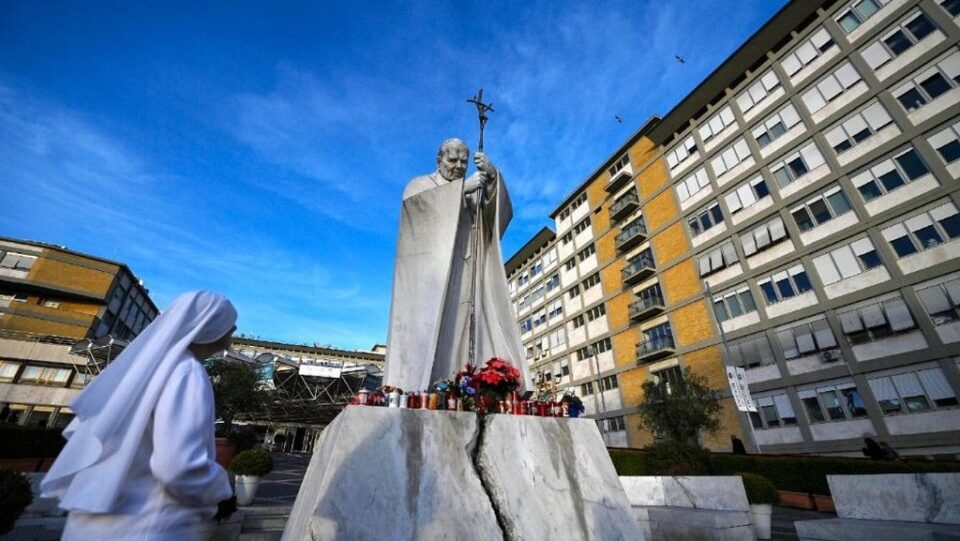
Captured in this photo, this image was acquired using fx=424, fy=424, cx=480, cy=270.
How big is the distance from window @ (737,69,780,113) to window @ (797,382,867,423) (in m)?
17.6

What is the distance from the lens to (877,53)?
22.0 meters

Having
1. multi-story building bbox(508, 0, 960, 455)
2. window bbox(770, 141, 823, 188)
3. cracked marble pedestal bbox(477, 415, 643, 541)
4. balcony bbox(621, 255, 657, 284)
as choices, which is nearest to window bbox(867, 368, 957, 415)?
multi-story building bbox(508, 0, 960, 455)

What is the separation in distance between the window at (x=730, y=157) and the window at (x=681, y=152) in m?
2.39

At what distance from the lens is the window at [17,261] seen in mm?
39375

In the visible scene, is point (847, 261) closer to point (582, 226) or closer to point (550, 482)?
point (582, 226)

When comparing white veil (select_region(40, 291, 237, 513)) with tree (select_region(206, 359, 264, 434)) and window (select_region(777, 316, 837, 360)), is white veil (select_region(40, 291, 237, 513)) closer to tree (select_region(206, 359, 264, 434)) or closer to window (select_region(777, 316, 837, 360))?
tree (select_region(206, 359, 264, 434))

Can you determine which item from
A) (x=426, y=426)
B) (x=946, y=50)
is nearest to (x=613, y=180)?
(x=946, y=50)

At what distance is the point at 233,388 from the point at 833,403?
31443mm

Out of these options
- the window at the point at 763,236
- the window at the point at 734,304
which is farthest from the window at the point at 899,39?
the window at the point at 734,304

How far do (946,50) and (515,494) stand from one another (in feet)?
95.6

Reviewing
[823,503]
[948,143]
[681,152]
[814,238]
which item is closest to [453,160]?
[823,503]

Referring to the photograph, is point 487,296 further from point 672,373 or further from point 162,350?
point 672,373

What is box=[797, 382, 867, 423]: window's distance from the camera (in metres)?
19.7

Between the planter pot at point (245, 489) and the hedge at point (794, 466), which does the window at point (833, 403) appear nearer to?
the hedge at point (794, 466)
